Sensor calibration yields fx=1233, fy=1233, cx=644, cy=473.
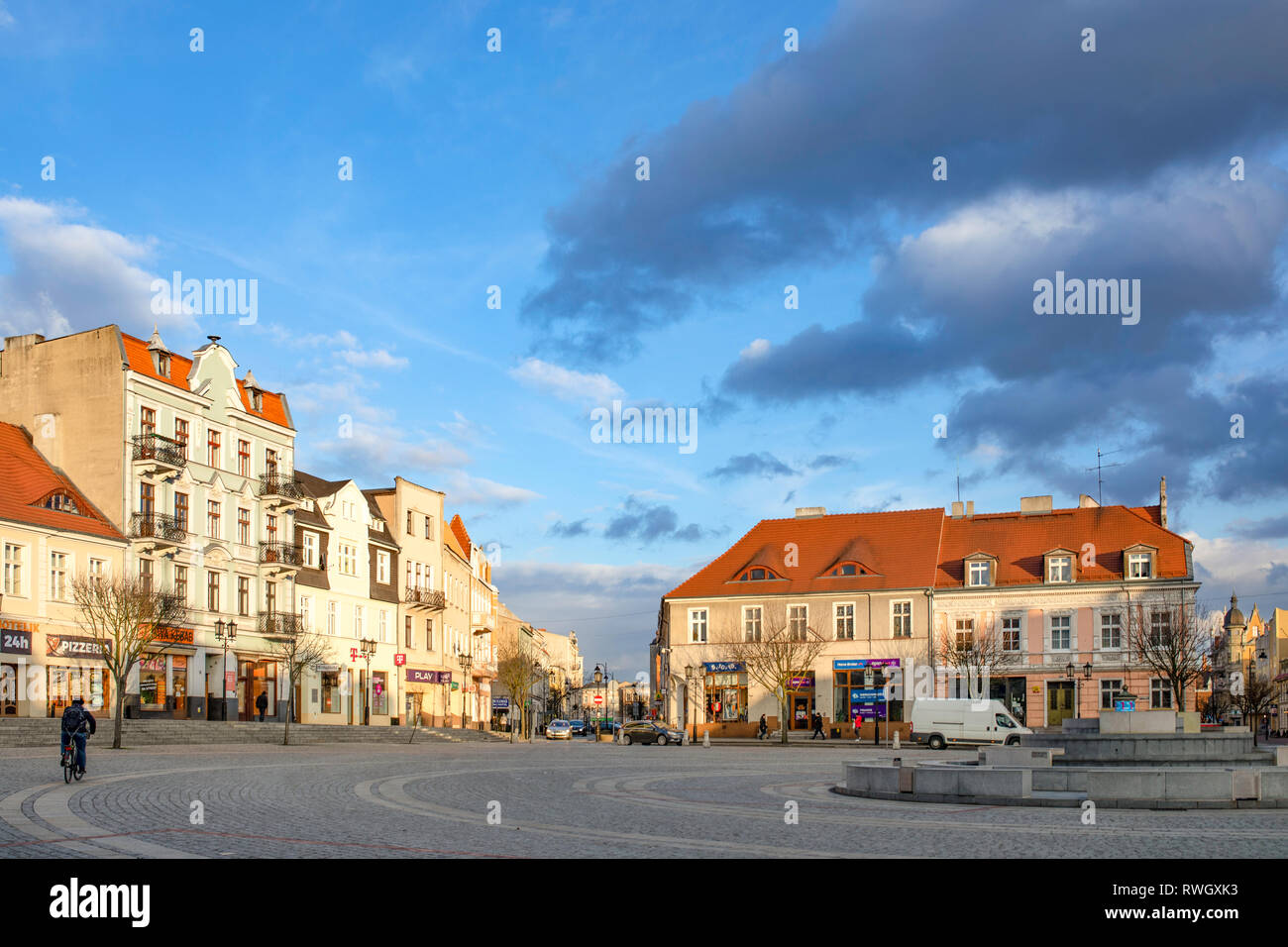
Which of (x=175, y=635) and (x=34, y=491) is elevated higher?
(x=34, y=491)

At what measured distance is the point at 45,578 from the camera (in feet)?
153

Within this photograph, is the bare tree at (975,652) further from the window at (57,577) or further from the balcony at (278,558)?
the window at (57,577)

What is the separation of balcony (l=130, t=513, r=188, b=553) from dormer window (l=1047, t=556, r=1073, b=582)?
4250 centimetres

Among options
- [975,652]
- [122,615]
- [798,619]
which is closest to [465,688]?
[798,619]

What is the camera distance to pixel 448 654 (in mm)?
78500

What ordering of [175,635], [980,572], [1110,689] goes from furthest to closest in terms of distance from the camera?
[980,572], [1110,689], [175,635]

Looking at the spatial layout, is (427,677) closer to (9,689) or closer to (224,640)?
(224,640)

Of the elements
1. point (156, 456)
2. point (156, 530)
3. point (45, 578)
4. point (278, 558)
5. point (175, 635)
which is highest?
point (156, 456)

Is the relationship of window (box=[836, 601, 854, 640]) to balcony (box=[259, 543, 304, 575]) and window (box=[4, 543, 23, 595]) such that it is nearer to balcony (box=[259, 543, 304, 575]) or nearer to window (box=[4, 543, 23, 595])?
balcony (box=[259, 543, 304, 575])

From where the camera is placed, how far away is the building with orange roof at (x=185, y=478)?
5147 centimetres

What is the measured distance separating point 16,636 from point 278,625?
53.4ft

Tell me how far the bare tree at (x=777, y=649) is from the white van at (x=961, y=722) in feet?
26.2

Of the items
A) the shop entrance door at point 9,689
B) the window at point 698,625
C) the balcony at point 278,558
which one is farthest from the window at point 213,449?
the window at point 698,625
